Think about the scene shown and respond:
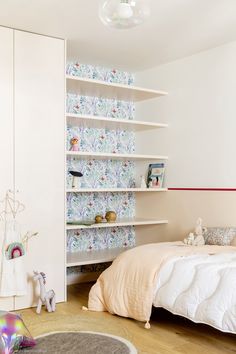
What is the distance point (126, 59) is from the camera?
15.9 feet

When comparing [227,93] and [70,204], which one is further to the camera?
[70,204]

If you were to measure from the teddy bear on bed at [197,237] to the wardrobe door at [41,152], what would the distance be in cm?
112

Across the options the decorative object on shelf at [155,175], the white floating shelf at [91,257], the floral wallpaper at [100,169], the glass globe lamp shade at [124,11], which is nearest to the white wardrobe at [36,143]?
the white floating shelf at [91,257]

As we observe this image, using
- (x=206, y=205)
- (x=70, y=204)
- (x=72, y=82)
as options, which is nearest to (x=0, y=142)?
(x=72, y=82)

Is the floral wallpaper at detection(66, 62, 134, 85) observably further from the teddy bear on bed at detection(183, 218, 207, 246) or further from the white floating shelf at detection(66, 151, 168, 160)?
the teddy bear on bed at detection(183, 218, 207, 246)

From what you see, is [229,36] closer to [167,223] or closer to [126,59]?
[126,59]

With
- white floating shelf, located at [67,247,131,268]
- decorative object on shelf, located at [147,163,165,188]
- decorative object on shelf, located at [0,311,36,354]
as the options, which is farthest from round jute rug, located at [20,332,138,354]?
decorative object on shelf, located at [147,163,165,188]

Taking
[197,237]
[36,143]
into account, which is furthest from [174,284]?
[36,143]

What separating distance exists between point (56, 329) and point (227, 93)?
2.57 metres

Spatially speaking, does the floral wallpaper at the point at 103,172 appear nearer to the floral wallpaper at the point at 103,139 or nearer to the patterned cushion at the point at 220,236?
the floral wallpaper at the point at 103,139

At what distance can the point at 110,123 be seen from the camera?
188 inches

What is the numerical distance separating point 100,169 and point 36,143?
4.07ft

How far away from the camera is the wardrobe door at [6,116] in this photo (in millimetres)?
3883

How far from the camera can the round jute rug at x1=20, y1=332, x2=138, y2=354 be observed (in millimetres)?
2965
